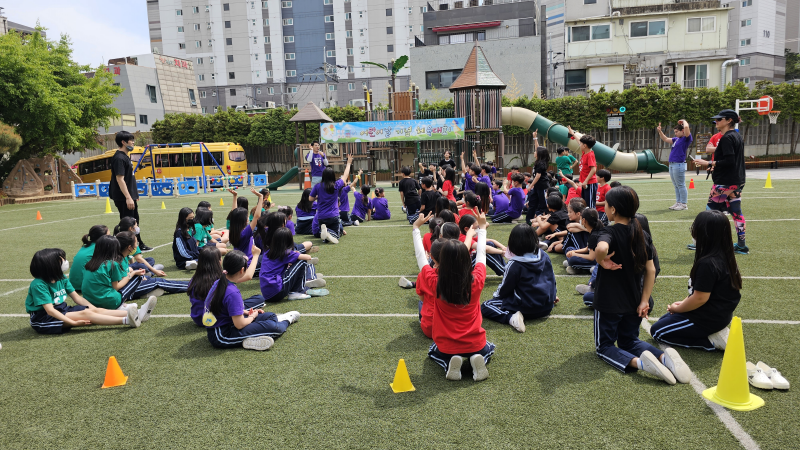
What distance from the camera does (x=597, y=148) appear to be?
24.8 meters

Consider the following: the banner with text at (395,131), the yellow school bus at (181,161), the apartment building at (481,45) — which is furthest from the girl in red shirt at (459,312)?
the apartment building at (481,45)

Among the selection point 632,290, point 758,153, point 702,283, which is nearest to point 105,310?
point 632,290

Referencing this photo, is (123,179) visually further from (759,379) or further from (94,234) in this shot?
(759,379)

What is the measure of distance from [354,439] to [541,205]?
884 centimetres

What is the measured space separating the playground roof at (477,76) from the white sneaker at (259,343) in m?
21.1

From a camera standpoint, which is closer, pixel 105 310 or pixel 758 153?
pixel 105 310

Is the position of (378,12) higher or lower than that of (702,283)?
higher

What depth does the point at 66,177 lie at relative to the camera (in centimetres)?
2627

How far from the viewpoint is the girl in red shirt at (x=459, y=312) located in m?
3.85

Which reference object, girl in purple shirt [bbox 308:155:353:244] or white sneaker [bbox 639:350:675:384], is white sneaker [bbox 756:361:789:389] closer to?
white sneaker [bbox 639:350:675:384]

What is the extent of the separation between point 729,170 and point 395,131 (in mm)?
17716

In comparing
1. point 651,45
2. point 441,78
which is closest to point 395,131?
point 441,78

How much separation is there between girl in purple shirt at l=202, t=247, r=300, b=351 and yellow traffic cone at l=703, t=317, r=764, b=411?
385 centimetres

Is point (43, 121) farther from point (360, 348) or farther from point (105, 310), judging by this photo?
point (360, 348)
